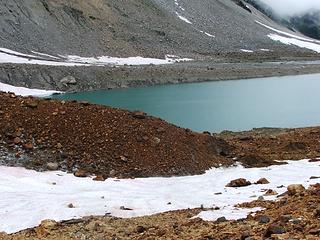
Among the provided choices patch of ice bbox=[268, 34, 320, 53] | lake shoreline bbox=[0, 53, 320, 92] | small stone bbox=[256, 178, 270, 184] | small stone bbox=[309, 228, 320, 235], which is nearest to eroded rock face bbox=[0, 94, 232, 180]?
small stone bbox=[256, 178, 270, 184]

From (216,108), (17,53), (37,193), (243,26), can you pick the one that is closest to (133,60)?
(17,53)

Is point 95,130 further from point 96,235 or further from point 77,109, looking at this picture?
point 96,235

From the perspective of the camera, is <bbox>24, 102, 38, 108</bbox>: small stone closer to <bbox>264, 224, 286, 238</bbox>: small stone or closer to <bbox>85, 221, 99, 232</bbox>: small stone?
<bbox>85, 221, 99, 232</bbox>: small stone

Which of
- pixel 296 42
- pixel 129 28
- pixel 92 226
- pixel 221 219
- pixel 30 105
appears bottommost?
pixel 129 28

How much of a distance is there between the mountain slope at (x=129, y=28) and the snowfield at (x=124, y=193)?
61076 millimetres

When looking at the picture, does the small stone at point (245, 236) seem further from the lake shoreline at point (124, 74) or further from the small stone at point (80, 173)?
the lake shoreline at point (124, 74)

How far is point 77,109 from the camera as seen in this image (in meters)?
18.2

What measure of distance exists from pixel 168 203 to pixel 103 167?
417cm

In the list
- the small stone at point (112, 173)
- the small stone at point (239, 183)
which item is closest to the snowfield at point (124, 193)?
the small stone at point (239, 183)

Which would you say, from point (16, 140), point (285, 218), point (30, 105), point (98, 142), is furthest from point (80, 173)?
point (285, 218)

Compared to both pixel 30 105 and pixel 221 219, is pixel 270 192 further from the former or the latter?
pixel 30 105

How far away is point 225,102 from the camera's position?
51906mm

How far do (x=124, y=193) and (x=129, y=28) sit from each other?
88.5 meters

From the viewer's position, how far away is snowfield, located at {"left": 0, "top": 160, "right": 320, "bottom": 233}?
11.5m
